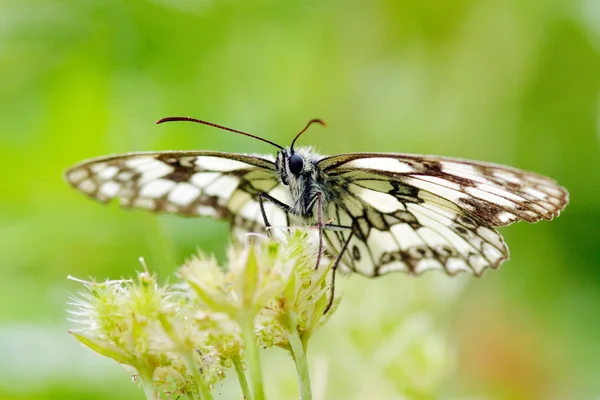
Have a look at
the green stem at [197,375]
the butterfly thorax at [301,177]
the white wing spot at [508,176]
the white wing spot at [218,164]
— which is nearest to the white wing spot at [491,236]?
the white wing spot at [508,176]

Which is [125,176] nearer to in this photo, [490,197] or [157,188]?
[157,188]

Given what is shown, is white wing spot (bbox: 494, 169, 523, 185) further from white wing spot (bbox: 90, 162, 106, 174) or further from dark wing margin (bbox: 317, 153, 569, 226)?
white wing spot (bbox: 90, 162, 106, 174)

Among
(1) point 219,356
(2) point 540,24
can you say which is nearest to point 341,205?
(1) point 219,356

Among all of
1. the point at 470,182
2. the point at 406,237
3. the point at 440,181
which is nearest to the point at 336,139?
the point at 406,237

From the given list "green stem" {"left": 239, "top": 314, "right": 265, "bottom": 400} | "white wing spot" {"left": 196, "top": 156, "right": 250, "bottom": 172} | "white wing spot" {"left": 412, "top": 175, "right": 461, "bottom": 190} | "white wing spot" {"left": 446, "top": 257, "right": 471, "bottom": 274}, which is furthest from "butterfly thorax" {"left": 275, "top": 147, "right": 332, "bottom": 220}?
"green stem" {"left": 239, "top": 314, "right": 265, "bottom": 400}

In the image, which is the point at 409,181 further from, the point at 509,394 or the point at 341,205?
the point at 509,394

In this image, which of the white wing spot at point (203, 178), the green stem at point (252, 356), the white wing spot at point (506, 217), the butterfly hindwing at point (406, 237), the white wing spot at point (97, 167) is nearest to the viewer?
the green stem at point (252, 356)

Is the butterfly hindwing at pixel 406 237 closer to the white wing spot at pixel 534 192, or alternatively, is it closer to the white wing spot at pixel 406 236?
the white wing spot at pixel 406 236
